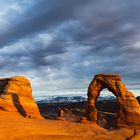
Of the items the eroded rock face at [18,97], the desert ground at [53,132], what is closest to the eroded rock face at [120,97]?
the desert ground at [53,132]

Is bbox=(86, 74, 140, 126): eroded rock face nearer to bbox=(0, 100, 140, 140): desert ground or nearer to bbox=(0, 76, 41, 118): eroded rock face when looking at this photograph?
bbox=(0, 100, 140, 140): desert ground

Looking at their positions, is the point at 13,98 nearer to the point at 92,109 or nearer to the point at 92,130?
the point at 92,109

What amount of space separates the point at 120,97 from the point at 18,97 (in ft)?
38.3

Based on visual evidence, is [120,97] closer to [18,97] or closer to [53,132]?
[18,97]

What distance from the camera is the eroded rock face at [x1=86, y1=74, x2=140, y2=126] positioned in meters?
41.0

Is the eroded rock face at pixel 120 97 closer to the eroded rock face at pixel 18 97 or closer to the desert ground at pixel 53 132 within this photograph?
the desert ground at pixel 53 132

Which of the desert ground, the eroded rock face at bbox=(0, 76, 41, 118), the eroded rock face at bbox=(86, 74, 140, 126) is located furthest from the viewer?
the eroded rock face at bbox=(0, 76, 41, 118)

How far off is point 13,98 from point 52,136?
1338 cm

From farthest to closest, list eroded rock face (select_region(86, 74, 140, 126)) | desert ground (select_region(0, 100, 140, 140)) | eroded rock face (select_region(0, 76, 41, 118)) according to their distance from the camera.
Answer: eroded rock face (select_region(0, 76, 41, 118))
eroded rock face (select_region(86, 74, 140, 126))
desert ground (select_region(0, 100, 140, 140))

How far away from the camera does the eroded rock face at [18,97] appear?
1619 inches

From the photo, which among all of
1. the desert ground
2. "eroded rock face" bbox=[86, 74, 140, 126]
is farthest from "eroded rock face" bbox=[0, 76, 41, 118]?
"eroded rock face" bbox=[86, 74, 140, 126]

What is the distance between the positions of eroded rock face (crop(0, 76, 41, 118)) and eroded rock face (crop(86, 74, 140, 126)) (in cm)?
699

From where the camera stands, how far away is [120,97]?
4172 centimetres

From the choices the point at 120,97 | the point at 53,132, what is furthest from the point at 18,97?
the point at 53,132
